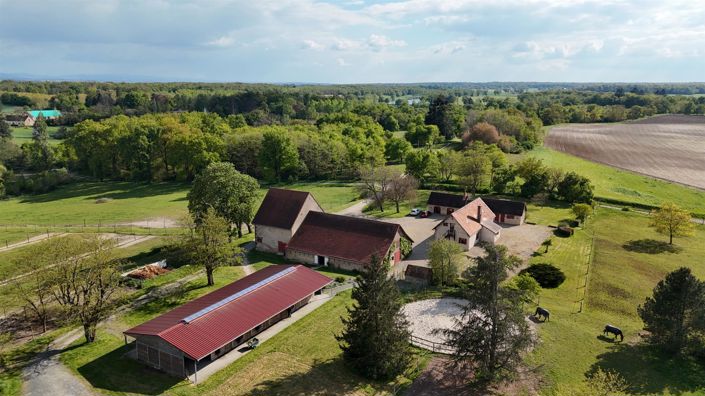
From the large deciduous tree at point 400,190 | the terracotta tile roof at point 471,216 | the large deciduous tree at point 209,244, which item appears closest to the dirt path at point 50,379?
the large deciduous tree at point 209,244

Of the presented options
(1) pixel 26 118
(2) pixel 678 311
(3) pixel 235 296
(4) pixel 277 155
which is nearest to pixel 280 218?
(3) pixel 235 296

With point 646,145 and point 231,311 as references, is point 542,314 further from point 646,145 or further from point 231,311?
point 646,145

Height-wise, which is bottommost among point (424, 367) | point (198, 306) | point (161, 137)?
point (424, 367)

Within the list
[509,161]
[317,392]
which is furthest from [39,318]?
[509,161]

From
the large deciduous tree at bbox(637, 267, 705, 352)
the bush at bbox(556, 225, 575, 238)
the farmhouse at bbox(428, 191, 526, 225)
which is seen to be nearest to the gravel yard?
the large deciduous tree at bbox(637, 267, 705, 352)

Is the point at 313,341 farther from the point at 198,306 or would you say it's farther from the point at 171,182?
the point at 171,182

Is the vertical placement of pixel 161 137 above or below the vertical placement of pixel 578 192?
above
